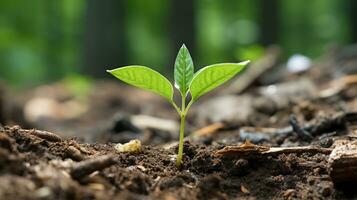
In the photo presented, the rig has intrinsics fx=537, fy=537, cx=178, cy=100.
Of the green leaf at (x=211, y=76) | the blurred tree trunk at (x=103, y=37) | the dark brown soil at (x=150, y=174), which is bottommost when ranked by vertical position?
the dark brown soil at (x=150, y=174)

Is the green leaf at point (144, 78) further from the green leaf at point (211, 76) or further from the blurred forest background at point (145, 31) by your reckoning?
the blurred forest background at point (145, 31)

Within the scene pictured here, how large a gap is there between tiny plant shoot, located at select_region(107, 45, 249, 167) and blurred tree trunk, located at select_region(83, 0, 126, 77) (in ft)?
23.7

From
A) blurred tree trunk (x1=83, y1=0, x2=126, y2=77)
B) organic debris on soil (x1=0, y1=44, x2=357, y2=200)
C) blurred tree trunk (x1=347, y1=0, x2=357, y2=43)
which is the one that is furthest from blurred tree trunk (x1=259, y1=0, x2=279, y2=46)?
organic debris on soil (x1=0, y1=44, x2=357, y2=200)

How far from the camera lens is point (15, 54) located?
9961 mm

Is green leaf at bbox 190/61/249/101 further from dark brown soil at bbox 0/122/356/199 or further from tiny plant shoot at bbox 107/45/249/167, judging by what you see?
dark brown soil at bbox 0/122/356/199

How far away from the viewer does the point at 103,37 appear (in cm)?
901

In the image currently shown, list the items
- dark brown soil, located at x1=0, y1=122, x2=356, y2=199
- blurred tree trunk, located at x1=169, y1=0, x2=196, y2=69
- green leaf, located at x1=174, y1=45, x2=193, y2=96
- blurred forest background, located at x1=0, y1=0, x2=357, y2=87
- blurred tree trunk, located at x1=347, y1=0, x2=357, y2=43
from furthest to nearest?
blurred tree trunk, located at x1=347, y1=0, x2=357, y2=43, blurred tree trunk, located at x1=169, y1=0, x2=196, y2=69, blurred forest background, located at x1=0, y1=0, x2=357, y2=87, green leaf, located at x1=174, y1=45, x2=193, y2=96, dark brown soil, located at x1=0, y1=122, x2=356, y2=199

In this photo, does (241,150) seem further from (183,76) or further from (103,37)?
(103,37)

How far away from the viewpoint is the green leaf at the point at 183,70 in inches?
65.4

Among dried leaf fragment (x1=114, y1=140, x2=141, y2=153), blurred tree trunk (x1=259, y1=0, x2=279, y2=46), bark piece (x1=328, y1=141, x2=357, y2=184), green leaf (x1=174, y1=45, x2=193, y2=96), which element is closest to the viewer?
bark piece (x1=328, y1=141, x2=357, y2=184)

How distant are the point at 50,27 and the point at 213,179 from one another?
15.9 metres

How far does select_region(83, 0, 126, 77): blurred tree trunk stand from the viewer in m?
8.76

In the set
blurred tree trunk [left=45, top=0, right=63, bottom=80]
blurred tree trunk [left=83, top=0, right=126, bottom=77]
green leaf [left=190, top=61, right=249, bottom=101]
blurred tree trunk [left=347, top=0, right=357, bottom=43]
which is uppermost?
blurred tree trunk [left=45, top=0, right=63, bottom=80]

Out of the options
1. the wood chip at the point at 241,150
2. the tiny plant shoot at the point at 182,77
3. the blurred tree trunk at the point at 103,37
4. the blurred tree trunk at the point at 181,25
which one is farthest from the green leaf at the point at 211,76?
the blurred tree trunk at the point at 181,25
